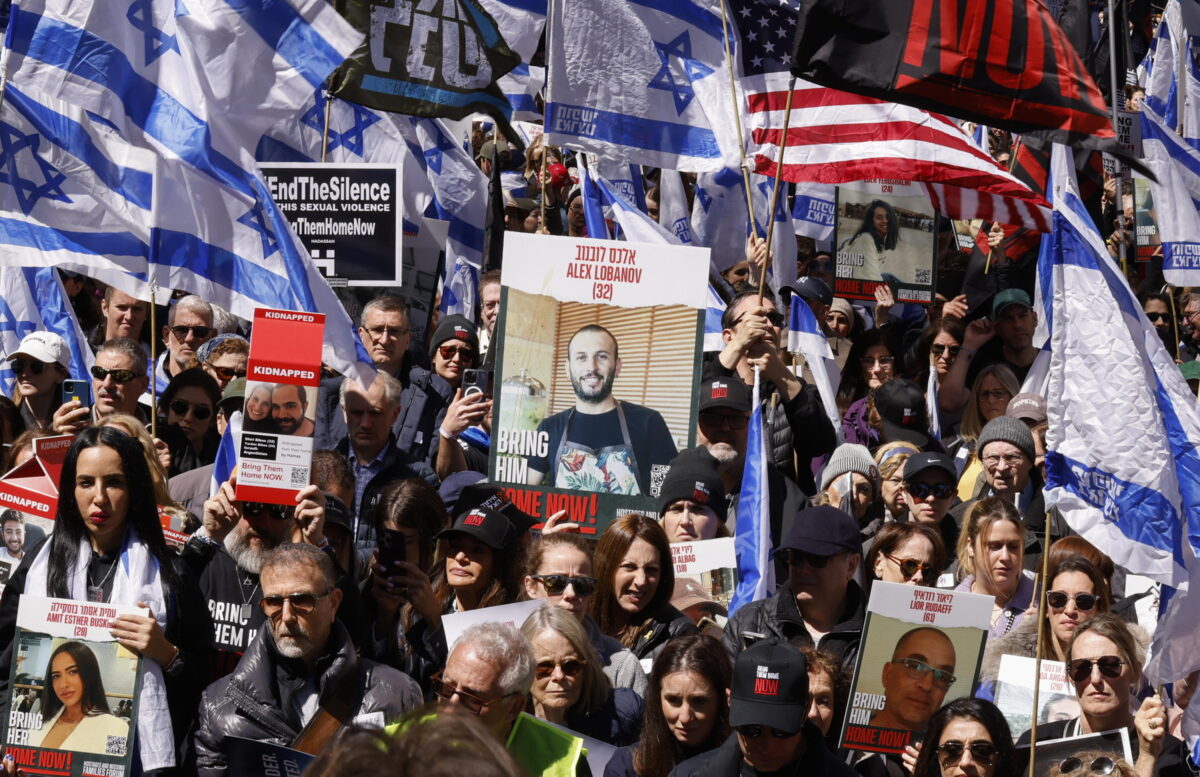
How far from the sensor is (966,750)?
5.45m

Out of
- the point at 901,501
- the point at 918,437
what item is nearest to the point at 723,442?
the point at 901,501

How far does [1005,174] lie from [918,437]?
190cm

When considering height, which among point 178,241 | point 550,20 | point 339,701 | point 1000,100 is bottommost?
point 339,701

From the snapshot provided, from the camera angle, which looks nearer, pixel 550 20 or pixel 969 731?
pixel 969 731

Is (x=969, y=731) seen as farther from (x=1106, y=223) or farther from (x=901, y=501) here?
(x=1106, y=223)

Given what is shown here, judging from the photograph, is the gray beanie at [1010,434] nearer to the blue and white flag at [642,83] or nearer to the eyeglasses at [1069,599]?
the eyeglasses at [1069,599]

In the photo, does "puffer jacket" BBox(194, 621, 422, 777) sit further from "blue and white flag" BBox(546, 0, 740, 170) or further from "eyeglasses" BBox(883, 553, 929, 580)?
"blue and white flag" BBox(546, 0, 740, 170)

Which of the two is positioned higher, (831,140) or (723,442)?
(831,140)

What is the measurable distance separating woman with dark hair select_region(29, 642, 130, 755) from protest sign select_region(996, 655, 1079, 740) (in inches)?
119

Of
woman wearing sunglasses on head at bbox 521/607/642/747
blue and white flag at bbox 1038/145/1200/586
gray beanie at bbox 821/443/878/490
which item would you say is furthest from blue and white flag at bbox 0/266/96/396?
blue and white flag at bbox 1038/145/1200/586

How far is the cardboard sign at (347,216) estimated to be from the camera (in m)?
9.68

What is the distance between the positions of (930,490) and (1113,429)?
2092mm

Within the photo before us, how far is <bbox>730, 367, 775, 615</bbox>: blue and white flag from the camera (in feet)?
23.6

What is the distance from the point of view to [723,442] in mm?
7875
